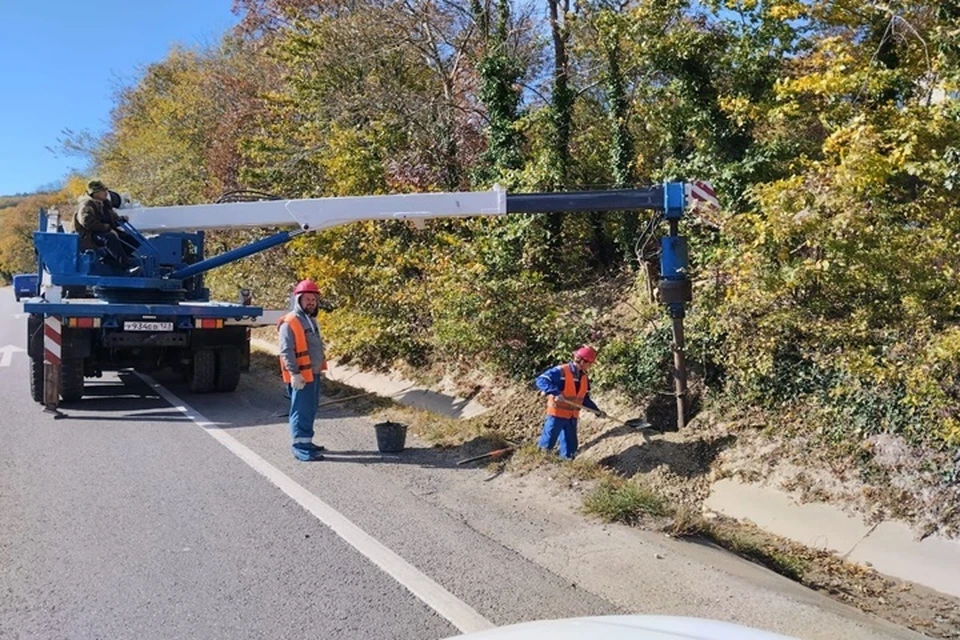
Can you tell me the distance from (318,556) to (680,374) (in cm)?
504

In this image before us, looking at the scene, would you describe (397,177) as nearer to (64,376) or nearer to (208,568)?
(64,376)

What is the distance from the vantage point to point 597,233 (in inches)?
557

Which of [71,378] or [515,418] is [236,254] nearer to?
[71,378]

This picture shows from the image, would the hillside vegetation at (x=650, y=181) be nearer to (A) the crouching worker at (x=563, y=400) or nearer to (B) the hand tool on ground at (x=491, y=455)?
(A) the crouching worker at (x=563, y=400)

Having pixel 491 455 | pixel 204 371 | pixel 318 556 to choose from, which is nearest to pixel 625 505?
pixel 491 455

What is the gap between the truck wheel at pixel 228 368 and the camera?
1091cm

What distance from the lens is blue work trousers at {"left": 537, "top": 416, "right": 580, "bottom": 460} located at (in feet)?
26.0

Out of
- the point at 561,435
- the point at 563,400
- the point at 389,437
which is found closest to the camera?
the point at 389,437

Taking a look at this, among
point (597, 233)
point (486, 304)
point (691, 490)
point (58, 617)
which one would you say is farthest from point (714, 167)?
point (58, 617)

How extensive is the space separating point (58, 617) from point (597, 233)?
11598 mm

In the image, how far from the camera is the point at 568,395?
796cm

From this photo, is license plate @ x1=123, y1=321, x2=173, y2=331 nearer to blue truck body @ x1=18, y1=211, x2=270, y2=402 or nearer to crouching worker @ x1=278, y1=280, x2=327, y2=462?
blue truck body @ x1=18, y1=211, x2=270, y2=402

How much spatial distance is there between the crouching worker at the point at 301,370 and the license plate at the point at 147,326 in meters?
3.70

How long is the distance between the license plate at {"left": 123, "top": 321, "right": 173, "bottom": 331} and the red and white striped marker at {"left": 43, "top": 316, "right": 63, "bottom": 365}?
2.54 feet
